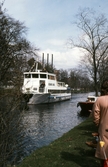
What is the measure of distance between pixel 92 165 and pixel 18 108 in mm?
2554

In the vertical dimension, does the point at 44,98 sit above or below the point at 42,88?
below

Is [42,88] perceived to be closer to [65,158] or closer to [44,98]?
[44,98]

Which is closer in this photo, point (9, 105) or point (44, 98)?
point (9, 105)

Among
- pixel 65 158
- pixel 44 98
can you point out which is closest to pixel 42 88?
pixel 44 98

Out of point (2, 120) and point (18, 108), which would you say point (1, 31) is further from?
point (2, 120)

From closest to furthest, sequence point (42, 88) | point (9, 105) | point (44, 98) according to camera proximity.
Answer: point (9, 105), point (44, 98), point (42, 88)

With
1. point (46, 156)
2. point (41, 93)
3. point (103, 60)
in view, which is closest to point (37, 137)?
point (46, 156)

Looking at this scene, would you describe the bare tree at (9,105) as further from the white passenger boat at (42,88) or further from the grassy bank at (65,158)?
the white passenger boat at (42,88)

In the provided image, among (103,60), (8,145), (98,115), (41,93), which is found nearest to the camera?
(98,115)

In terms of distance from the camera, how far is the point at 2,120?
254 inches

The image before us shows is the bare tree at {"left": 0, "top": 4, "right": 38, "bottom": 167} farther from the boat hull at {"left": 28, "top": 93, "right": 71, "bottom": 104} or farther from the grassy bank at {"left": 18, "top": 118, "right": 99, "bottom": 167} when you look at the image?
the boat hull at {"left": 28, "top": 93, "right": 71, "bottom": 104}

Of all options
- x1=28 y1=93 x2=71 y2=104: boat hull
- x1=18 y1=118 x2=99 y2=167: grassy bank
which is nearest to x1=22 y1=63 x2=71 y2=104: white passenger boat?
x1=28 y1=93 x2=71 y2=104: boat hull

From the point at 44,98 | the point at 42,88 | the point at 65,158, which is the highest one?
the point at 42,88

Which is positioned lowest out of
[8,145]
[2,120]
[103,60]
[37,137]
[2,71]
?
[37,137]
